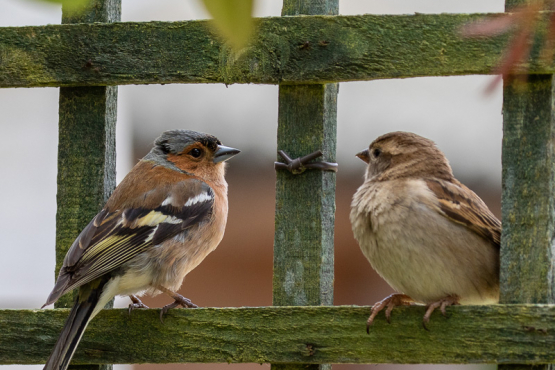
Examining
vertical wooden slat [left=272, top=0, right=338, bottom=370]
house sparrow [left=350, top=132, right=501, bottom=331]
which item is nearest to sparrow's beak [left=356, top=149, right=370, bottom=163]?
house sparrow [left=350, top=132, right=501, bottom=331]

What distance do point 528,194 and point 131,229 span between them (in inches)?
68.0

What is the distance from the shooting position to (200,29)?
9.04 ft

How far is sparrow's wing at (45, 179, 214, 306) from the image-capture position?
2.77m

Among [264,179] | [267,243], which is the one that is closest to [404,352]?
[267,243]

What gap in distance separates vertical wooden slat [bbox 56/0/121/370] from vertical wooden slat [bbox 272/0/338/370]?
2.52 feet

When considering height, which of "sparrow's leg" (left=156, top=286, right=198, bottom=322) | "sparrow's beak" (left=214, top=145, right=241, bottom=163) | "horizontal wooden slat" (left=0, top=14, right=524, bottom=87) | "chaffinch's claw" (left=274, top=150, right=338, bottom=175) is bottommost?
"sparrow's leg" (left=156, top=286, right=198, bottom=322)

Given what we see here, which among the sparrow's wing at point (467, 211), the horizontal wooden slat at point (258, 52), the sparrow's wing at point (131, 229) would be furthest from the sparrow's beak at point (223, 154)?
the sparrow's wing at point (467, 211)

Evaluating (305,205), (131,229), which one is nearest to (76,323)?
(131,229)

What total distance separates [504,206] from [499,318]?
395 mm

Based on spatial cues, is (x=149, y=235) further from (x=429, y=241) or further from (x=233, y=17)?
(x=233, y=17)

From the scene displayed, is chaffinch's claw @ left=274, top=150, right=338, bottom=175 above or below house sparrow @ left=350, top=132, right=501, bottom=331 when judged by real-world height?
above

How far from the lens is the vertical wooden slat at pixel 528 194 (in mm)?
2377

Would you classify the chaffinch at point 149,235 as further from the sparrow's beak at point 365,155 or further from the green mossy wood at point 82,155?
the sparrow's beak at point 365,155

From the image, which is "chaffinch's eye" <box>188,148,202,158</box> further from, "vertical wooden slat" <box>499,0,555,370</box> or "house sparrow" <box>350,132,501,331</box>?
"vertical wooden slat" <box>499,0,555,370</box>
